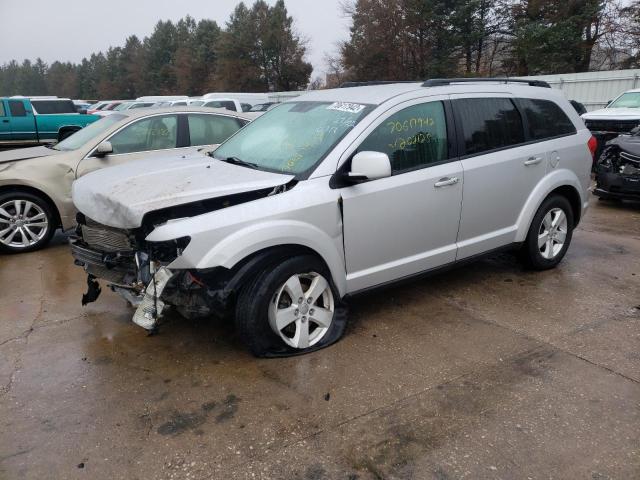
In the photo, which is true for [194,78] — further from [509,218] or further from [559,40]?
[509,218]

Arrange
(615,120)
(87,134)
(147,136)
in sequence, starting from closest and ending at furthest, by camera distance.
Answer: (147,136)
(87,134)
(615,120)

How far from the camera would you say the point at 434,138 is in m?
4.16

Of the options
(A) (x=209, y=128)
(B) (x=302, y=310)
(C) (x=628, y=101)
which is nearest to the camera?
(B) (x=302, y=310)

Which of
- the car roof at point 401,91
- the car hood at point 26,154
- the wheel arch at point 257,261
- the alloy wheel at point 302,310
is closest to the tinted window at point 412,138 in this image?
the car roof at point 401,91

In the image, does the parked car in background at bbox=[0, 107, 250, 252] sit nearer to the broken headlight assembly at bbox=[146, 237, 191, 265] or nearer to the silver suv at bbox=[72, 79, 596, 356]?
the silver suv at bbox=[72, 79, 596, 356]

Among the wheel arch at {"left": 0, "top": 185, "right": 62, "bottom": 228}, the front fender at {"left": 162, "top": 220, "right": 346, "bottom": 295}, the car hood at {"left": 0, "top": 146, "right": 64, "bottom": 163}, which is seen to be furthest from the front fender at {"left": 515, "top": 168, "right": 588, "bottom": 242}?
the car hood at {"left": 0, "top": 146, "right": 64, "bottom": 163}

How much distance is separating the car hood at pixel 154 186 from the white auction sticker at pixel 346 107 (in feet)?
2.63

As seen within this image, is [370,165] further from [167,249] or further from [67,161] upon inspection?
[67,161]

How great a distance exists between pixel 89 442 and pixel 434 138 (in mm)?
→ 3135

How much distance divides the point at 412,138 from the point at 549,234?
2041 millimetres

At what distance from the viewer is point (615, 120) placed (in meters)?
11.2

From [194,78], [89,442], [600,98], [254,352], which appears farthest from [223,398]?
[194,78]

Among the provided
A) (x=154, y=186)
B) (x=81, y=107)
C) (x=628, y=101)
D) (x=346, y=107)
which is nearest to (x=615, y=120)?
(x=628, y=101)

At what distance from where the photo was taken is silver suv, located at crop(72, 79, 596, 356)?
326 centimetres
